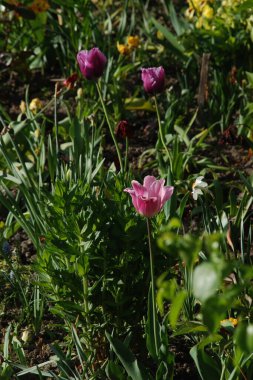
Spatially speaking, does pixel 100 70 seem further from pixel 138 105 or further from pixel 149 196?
pixel 138 105

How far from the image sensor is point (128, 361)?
5.35 ft

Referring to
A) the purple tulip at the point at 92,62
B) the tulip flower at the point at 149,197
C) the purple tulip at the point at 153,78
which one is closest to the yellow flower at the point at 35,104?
the purple tulip at the point at 92,62

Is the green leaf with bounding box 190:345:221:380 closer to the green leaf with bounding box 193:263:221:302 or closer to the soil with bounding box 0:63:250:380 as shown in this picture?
the soil with bounding box 0:63:250:380

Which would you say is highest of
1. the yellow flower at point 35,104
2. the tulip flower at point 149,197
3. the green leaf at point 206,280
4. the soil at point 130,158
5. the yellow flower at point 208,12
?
the green leaf at point 206,280

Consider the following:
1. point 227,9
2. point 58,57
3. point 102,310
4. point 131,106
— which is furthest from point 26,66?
point 102,310

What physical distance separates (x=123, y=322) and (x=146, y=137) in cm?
133

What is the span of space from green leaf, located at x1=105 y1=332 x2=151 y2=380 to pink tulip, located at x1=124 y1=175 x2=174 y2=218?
33 centimetres

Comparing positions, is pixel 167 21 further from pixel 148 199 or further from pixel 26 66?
pixel 148 199

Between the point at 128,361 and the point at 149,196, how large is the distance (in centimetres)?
41

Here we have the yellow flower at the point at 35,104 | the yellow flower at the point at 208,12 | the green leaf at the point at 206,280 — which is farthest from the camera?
the yellow flower at the point at 208,12

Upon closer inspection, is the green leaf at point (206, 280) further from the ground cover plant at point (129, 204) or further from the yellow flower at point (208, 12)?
the yellow flower at point (208, 12)

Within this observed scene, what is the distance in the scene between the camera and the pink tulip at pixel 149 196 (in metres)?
1.45

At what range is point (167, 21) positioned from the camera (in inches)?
159

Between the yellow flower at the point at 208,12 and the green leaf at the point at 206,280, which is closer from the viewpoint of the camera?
the green leaf at the point at 206,280
